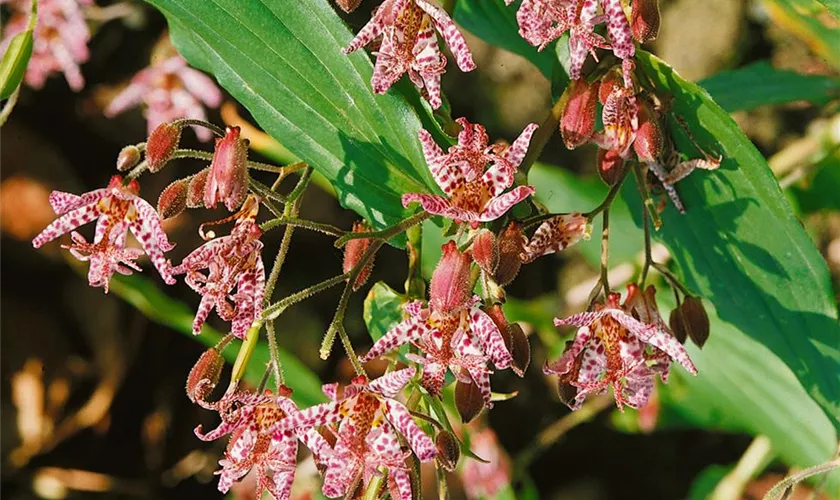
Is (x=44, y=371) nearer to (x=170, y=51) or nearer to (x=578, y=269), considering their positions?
(x=170, y=51)

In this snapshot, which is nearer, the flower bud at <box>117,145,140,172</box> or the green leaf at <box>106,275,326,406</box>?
the flower bud at <box>117,145,140,172</box>

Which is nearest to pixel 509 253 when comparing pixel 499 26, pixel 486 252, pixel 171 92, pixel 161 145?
pixel 486 252

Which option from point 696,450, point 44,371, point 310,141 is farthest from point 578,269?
point 310,141

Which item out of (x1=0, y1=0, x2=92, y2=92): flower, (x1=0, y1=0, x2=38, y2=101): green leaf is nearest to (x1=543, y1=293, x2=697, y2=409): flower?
(x1=0, y1=0, x2=38, y2=101): green leaf

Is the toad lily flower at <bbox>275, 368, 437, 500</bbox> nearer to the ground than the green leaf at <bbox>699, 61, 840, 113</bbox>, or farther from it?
farther from it

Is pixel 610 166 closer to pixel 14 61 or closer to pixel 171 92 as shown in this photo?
pixel 14 61

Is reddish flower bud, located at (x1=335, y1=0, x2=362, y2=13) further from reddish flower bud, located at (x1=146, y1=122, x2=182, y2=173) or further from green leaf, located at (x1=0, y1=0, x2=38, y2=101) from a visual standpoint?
green leaf, located at (x1=0, y1=0, x2=38, y2=101)

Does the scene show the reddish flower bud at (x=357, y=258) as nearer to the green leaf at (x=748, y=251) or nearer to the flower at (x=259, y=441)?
the flower at (x=259, y=441)
